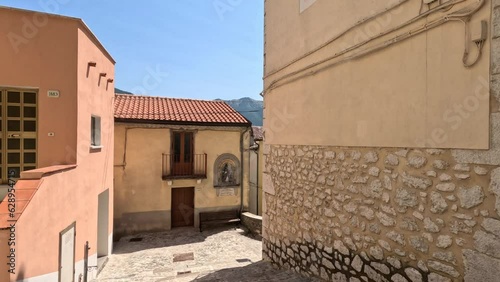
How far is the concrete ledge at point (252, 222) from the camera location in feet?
35.7

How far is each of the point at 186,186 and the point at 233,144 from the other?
9.08ft

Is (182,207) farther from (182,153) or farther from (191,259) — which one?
(191,259)

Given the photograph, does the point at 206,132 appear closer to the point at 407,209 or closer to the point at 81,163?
the point at 81,163

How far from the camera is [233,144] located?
12352 mm

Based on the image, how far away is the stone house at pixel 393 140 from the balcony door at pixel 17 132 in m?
4.90

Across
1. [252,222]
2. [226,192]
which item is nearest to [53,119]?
[226,192]

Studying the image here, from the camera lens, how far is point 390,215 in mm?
3143

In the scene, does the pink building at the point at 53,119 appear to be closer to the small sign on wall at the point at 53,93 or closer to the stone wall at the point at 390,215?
the small sign on wall at the point at 53,93

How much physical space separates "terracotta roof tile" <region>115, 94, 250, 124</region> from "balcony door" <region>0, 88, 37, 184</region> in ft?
17.6

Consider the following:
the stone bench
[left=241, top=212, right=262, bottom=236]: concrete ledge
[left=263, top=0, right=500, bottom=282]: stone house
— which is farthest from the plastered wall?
the stone bench

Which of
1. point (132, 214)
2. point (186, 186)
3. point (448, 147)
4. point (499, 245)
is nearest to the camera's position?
point (499, 245)

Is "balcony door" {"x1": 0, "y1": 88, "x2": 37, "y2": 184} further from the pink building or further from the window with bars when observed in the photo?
the window with bars

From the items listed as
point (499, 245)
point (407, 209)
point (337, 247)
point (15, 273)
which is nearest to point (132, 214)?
point (15, 273)

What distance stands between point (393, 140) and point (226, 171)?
9631mm
